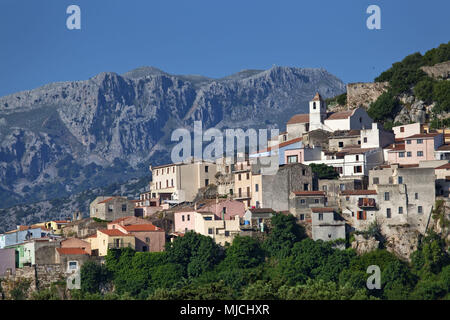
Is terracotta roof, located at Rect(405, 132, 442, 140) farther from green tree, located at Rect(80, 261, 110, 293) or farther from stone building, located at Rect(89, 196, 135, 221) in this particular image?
green tree, located at Rect(80, 261, 110, 293)

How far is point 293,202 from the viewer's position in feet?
277

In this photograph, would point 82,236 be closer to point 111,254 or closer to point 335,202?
point 111,254

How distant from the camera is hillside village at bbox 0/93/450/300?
266 ft

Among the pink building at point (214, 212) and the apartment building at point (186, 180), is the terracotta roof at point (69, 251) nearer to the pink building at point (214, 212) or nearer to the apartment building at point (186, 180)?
the pink building at point (214, 212)

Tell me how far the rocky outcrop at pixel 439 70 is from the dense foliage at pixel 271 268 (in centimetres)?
3438

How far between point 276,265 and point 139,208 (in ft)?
64.0

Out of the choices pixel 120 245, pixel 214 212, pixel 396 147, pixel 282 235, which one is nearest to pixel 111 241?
pixel 120 245

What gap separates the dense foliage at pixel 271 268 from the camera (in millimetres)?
76375

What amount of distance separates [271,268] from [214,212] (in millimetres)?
8633

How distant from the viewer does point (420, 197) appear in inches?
3182

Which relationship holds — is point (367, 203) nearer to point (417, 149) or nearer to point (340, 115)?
point (417, 149)

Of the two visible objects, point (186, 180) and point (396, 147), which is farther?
point (186, 180)
